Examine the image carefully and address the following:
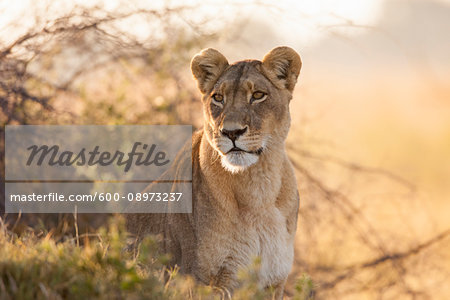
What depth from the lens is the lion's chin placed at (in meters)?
4.40

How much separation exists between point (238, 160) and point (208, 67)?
3.02 ft

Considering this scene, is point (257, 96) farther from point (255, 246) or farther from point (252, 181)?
point (255, 246)

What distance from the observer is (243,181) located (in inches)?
186

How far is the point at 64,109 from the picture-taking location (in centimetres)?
752

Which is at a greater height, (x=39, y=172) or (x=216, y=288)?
(x=216, y=288)

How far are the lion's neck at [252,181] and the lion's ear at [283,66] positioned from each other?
1.64 ft

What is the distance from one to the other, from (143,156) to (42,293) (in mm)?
4741

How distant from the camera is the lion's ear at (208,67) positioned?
4879mm

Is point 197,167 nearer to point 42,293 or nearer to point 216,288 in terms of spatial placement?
point 216,288

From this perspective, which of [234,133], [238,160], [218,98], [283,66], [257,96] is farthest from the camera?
[283,66]

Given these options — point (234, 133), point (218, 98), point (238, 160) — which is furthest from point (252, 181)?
point (218, 98)

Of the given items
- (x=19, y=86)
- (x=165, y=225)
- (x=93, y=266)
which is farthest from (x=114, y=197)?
(x=93, y=266)

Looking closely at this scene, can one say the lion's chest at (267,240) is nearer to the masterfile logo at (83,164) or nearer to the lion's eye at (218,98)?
the lion's eye at (218,98)

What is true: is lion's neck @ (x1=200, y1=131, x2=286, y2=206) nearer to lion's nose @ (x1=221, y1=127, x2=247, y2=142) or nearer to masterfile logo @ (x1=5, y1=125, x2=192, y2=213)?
lion's nose @ (x1=221, y1=127, x2=247, y2=142)
